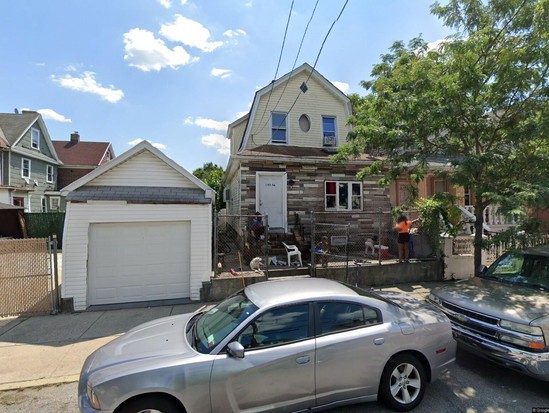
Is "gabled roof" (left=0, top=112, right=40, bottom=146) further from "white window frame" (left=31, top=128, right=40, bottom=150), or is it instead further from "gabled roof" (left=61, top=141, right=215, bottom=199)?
"gabled roof" (left=61, top=141, right=215, bottom=199)

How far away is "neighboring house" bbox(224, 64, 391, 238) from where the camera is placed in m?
11.7

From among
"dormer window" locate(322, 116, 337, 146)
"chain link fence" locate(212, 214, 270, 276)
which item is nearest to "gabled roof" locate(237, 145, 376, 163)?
"dormer window" locate(322, 116, 337, 146)

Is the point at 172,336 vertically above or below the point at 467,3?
below

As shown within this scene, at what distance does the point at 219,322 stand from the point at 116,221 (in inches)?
209

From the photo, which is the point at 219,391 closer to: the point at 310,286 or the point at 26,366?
the point at 310,286

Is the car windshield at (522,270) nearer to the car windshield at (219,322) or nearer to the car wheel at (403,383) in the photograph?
the car wheel at (403,383)

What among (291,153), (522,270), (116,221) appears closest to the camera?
(522,270)

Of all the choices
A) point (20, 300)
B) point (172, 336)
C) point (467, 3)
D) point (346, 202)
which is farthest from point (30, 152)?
point (467, 3)

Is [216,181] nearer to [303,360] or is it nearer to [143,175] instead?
[143,175]

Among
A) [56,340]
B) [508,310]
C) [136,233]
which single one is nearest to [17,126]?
[136,233]

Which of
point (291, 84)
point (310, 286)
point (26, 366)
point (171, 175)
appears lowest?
point (26, 366)

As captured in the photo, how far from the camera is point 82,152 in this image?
29.5m

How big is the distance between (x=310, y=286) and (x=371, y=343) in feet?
3.04

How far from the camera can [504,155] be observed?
6.18 meters
